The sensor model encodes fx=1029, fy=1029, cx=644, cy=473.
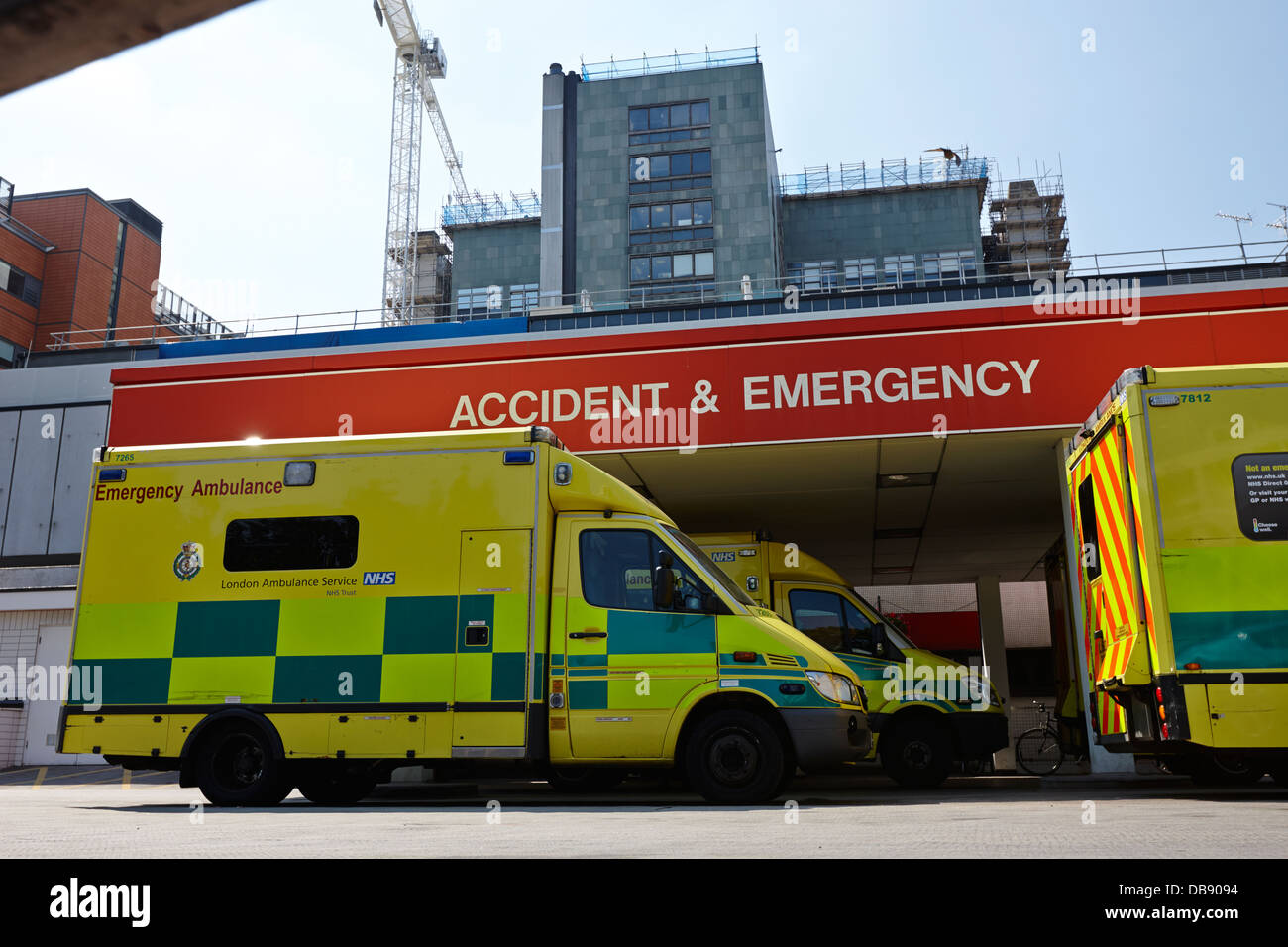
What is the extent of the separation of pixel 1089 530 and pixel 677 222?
49517 millimetres

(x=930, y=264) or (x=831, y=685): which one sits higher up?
(x=930, y=264)

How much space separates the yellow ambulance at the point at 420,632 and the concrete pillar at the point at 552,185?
162 feet

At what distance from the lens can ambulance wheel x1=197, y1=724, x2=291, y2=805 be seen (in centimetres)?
866

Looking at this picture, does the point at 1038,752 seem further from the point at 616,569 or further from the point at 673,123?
the point at 673,123

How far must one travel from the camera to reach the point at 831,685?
8.34 metres

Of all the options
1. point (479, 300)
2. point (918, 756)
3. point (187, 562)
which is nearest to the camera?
point (187, 562)

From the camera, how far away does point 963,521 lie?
17203 mm

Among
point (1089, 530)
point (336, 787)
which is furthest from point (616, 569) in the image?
point (1089, 530)

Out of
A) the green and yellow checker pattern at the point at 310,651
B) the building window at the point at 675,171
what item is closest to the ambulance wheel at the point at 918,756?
the green and yellow checker pattern at the point at 310,651

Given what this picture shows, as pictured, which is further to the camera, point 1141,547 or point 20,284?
point 20,284

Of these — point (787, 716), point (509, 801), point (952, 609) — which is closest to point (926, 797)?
point (787, 716)

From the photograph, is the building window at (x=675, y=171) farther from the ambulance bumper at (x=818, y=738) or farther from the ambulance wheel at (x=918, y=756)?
the ambulance bumper at (x=818, y=738)

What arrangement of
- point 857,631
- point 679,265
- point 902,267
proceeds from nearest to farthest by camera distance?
point 857,631, point 679,265, point 902,267
